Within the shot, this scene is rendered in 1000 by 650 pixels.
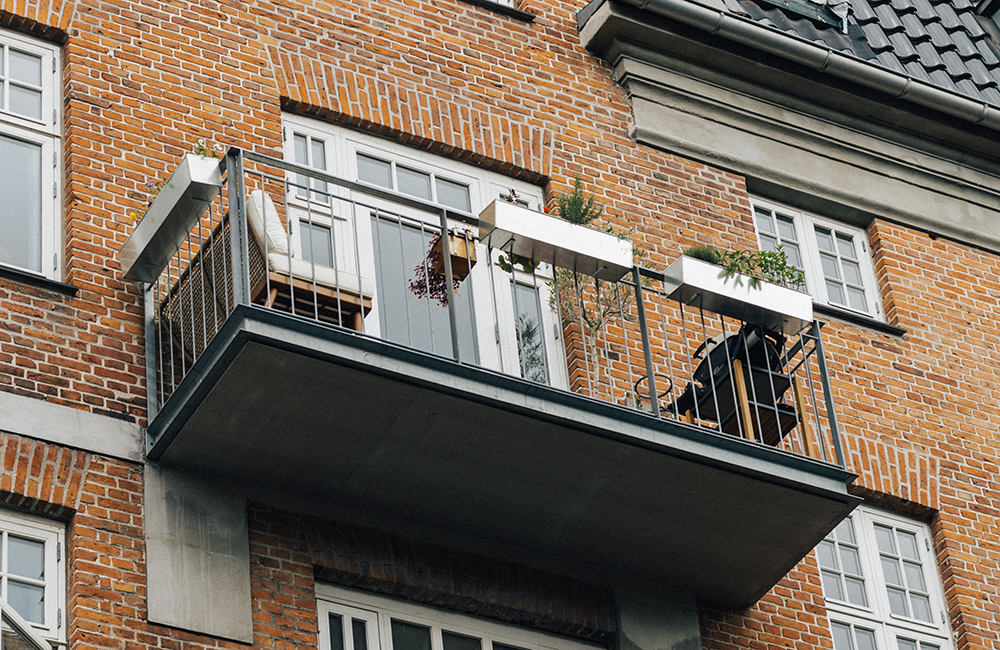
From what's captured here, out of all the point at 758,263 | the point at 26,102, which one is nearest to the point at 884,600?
the point at 758,263

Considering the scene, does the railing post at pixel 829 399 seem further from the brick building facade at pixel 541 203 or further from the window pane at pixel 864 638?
the window pane at pixel 864 638

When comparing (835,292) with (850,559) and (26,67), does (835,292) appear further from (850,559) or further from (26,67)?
(26,67)

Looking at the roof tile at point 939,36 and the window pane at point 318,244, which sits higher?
the roof tile at point 939,36

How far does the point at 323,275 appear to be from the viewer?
37.8ft

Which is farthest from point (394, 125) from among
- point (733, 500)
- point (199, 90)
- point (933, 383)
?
point (933, 383)

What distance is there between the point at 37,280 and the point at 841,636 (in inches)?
241

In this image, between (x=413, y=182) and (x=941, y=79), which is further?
(x=941, y=79)

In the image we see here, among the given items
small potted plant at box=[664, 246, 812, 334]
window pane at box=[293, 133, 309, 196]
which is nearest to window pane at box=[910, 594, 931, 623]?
small potted plant at box=[664, 246, 812, 334]

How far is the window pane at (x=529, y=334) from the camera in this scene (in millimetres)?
13164

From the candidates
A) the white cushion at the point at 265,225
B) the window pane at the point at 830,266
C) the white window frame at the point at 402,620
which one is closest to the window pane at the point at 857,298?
the window pane at the point at 830,266

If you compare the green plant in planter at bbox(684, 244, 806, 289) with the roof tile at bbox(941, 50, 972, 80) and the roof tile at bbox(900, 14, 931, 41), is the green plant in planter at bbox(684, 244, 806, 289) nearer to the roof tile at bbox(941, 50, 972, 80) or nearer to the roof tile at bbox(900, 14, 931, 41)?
the roof tile at bbox(941, 50, 972, 80)

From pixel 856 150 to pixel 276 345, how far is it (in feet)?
23.1

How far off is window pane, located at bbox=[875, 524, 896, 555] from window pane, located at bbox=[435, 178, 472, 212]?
3888mm

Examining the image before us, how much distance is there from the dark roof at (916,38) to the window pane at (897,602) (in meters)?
4.73
